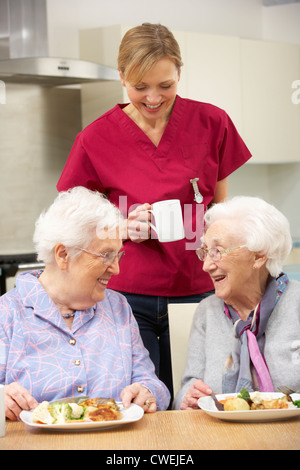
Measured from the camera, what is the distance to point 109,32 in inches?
133

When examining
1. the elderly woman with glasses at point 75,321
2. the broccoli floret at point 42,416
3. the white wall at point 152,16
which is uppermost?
the white wall at point 152,16

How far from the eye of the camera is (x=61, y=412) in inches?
46.8

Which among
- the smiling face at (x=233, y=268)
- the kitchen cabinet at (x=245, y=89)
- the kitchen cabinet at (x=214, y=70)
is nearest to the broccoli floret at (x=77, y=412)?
the smiling face at (x=233, y=268)

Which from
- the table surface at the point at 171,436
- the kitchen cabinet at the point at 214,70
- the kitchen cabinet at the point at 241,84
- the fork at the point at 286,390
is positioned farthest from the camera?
the kitchen cabinet at the point at 214,70

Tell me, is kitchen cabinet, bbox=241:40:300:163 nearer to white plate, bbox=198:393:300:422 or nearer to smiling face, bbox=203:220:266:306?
smiling face, bbox=203:220:266:306

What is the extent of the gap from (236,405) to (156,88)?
0.80 metres

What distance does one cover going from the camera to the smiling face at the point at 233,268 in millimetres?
1616

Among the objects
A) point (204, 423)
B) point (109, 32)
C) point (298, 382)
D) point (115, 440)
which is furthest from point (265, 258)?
point (109, 32)

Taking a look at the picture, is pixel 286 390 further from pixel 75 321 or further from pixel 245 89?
pixel 245 89

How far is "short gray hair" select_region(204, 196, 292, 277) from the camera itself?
161cm

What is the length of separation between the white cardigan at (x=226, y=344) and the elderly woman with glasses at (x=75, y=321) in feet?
0.35

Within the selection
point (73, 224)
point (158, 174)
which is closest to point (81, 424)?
point (73, 224)

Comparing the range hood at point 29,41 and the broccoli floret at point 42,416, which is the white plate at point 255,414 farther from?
the range hood at point 29,41

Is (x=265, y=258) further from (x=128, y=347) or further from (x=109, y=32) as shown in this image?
(x=109, y=32)
